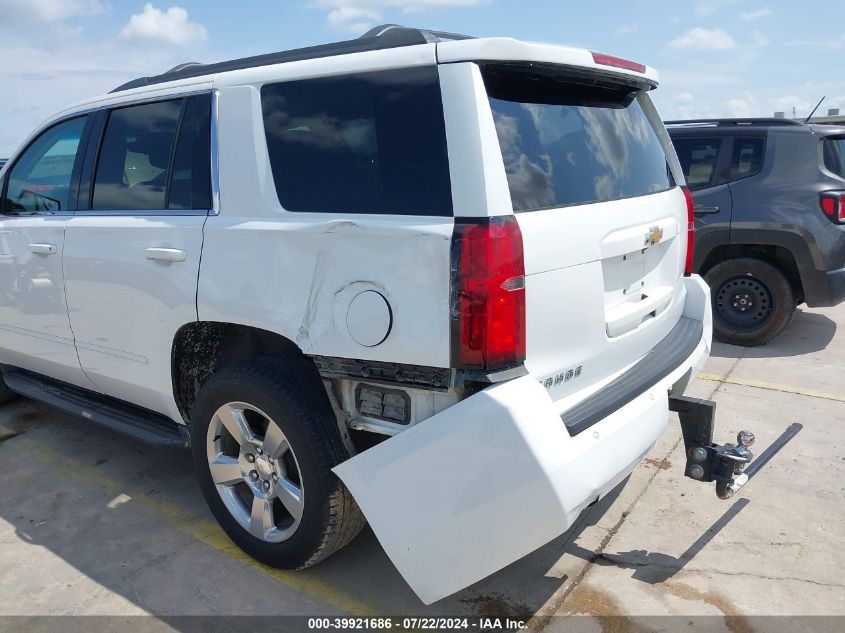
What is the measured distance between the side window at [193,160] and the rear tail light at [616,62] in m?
1.62

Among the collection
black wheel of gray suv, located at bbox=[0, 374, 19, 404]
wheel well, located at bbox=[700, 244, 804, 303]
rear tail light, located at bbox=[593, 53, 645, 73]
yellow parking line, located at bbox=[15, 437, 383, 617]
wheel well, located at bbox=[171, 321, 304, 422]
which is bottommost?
yellow parking line, located at bbox=[15, 437, 383, 617]

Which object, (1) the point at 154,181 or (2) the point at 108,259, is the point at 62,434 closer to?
(2) the point at 108,259

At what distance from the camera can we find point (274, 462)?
287cm

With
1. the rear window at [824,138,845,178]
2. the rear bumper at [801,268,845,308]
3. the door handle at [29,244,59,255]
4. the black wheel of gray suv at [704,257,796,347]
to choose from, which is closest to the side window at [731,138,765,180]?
the rear window at [824,138,845,178]

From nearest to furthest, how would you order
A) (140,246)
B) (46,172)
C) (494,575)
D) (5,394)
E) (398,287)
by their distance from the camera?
(398,287)
(494,575)
(140,246)
(46,172)
(5,394)

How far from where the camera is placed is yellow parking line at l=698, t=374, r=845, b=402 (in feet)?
16.0

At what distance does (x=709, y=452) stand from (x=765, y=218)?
382cm

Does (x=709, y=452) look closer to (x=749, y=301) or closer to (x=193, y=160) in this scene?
(x=193, y=160)

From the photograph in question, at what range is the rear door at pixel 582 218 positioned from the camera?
2344 millimetres

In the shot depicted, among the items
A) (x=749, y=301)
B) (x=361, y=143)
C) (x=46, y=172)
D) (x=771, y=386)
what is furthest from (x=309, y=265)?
(x=749, y=301)

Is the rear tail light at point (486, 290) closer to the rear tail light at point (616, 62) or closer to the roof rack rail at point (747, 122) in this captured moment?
the rear tail light at point (616, 62)

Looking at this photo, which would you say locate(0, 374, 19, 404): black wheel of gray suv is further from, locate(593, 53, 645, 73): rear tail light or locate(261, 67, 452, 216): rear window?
locate(593, 53, 645, 73): rear tail light

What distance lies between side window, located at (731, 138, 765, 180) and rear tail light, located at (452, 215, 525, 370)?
4659 mm

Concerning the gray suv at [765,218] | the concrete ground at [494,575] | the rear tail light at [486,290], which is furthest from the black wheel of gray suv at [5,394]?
the gray suv at [765,218]
